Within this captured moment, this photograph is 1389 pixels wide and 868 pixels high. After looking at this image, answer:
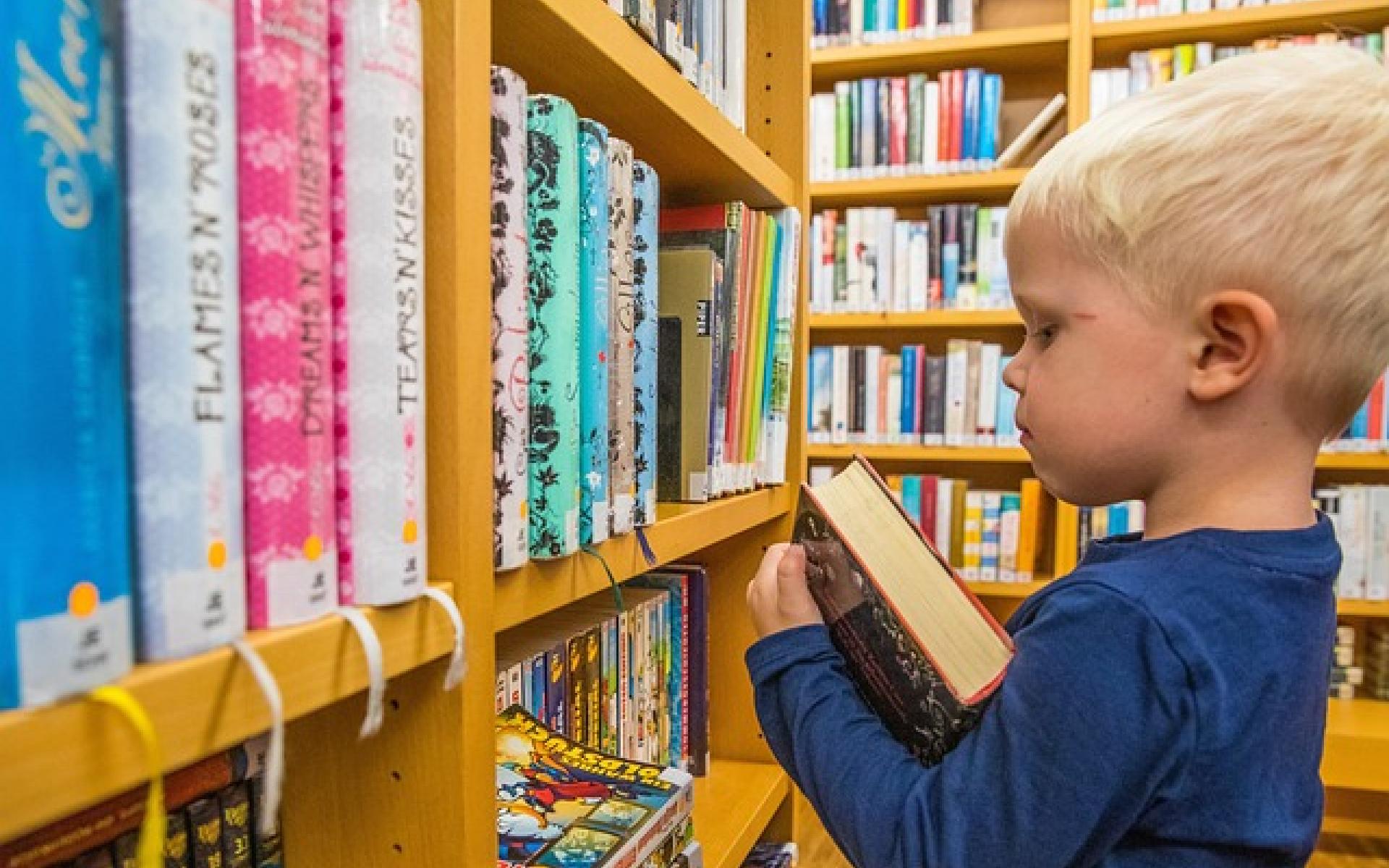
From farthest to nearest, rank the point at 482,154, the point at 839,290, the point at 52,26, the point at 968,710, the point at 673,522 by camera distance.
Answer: the point at 839,290 → the point at 673,522 → the point at 968,710 → the point at 482,154 → the point at 52,26

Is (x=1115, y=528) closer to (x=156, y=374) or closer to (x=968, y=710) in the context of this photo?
(x=968, y=710)

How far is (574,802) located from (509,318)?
386mm

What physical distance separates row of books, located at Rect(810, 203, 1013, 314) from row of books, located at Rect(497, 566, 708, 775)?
154cm

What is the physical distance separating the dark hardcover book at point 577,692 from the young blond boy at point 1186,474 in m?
0.29

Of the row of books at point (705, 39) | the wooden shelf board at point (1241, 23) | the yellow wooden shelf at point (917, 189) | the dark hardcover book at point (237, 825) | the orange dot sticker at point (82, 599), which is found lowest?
the dark hardcover book at point (237, 825)

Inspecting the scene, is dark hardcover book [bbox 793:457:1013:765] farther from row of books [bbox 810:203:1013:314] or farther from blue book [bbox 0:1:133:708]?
row of books [bbox 810:203:1013:314]

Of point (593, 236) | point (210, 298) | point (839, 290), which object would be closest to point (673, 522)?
point (593, 236)

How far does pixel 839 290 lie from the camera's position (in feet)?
8.49

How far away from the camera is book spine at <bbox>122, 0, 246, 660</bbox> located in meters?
0.35

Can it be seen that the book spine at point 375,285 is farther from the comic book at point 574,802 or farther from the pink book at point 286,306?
the comic book at point 574,802

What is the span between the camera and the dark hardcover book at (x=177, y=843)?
1.67ft

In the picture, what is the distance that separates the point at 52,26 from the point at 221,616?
0.72 ft

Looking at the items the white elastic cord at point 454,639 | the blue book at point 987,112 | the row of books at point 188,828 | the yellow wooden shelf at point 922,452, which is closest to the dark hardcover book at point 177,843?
the row of books at point 188,828

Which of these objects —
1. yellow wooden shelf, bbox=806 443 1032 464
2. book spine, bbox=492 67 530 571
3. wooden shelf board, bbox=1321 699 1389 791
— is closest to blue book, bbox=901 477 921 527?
yellow wooden shelf, bbox=806 443 1032 464
